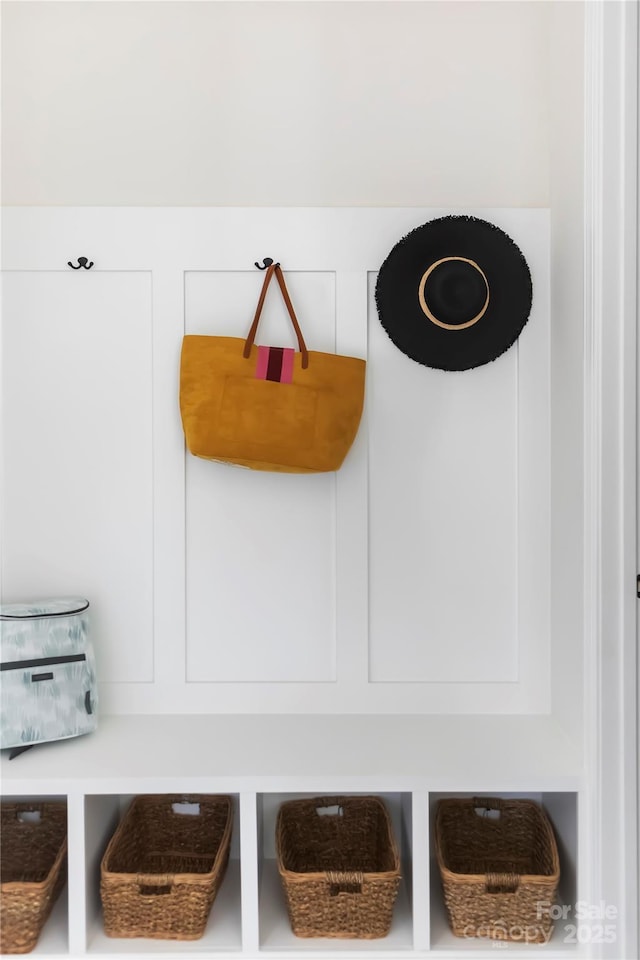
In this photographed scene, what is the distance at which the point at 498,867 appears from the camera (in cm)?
179

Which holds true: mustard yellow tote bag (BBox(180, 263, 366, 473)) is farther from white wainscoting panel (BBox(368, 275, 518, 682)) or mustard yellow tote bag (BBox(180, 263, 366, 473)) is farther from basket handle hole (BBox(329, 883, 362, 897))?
basket handle hole (BBox(329, 883, 362, 897))

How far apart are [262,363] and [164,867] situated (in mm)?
1297

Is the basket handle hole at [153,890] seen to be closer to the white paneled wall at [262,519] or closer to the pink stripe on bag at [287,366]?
the white paneled wall at [262,519]

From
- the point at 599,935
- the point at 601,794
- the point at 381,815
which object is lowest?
the point at 599,935

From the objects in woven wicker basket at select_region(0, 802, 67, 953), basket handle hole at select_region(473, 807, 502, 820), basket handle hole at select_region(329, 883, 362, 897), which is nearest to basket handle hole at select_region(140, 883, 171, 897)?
woven wicker basket at select_region(0, 802, 67, 953)

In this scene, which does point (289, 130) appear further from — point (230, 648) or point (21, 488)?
point (230, 648)

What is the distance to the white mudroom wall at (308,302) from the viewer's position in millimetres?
1806

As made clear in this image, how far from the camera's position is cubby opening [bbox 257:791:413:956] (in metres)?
1.57

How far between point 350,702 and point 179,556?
23.1 inches

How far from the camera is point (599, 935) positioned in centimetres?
151

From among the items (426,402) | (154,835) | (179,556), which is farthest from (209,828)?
(426,402)

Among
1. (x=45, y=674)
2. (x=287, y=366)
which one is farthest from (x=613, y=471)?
(x=45, y=674)

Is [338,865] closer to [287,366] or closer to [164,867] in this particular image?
[164,867]

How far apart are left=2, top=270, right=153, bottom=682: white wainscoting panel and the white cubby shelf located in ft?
0.96
